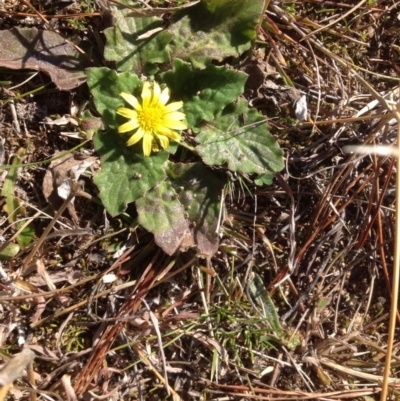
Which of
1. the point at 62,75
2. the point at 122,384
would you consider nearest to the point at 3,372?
the point at 122,384

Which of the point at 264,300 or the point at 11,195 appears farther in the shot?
the point at 264,300

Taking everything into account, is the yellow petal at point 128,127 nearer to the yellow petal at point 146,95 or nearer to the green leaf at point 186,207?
the yellow petal at point 146,95

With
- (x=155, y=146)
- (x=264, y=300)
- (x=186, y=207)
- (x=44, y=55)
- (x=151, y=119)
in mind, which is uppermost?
(x=44, y=55)

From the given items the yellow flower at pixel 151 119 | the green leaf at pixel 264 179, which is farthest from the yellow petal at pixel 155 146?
the green leaf at pixel 264 179

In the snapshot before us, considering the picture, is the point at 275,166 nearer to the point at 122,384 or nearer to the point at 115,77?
the point at 115,77

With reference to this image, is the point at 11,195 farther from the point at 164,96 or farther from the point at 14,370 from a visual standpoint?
the point at 14,370

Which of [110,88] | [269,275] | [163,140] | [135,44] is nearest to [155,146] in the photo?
[163,140]

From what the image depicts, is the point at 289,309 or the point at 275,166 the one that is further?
the point at 289,309

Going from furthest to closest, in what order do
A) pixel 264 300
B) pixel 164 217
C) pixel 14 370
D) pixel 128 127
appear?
1. pixel 264 300
2. pixel 164 217
3. pixel 128 127
4. pixel 14 370
